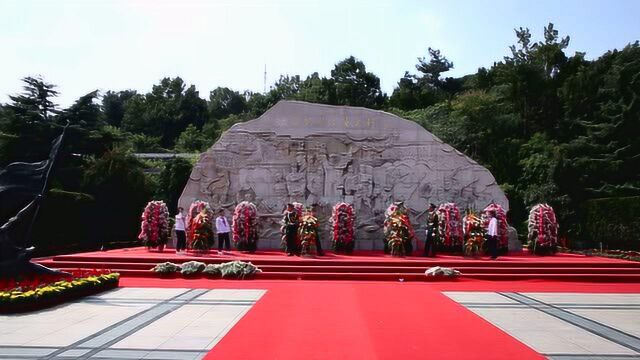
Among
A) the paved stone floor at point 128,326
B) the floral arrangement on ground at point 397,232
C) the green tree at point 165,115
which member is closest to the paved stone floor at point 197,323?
the paved stone floor at point 128,326

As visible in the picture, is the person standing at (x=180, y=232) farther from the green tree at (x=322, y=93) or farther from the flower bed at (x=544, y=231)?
the green tree at (x=322, y=93)

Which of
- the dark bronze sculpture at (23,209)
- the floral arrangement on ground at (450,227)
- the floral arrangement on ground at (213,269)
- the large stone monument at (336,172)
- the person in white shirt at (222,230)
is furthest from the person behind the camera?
the large stone monument at (336,172)

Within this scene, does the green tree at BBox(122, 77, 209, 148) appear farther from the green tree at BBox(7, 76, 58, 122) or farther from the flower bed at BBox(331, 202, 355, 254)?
the flower bed at BBox(331, 202, 355, 254)

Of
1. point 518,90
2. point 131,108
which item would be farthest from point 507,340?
point 131,108

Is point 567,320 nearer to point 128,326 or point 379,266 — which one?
point 379,266

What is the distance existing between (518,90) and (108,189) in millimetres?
23695

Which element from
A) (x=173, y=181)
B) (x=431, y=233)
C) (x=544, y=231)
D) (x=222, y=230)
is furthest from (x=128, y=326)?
(x=173, y=181)

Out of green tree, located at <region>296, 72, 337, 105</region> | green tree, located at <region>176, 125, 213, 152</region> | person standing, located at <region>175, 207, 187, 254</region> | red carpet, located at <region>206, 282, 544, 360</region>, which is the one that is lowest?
red carpet, located at <region>206, 282, 544, 360</region>

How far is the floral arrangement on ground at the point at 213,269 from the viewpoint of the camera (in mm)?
11789

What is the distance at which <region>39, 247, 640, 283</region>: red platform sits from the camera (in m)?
12.2

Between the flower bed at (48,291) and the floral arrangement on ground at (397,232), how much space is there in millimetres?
7589

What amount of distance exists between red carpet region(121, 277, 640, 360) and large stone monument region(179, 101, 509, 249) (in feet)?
19.4

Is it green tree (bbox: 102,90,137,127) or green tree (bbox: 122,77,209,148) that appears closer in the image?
green tree (bbox: 122,77,209,148)

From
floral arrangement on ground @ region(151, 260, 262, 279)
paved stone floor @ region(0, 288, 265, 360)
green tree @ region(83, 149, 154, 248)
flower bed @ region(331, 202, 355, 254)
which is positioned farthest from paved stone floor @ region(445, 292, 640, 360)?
green tree @ region(83, 149, 154, 248)
